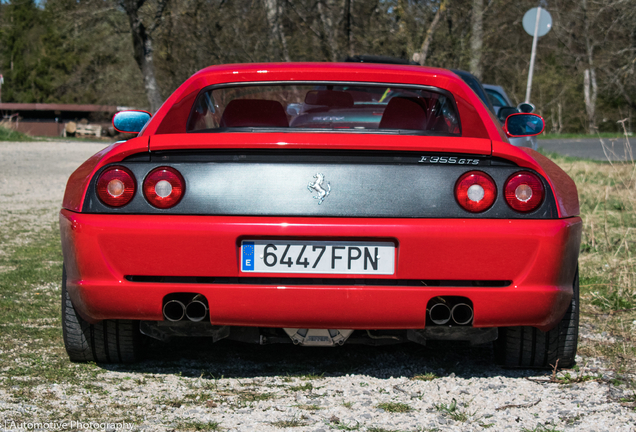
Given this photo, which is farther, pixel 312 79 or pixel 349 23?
pixel 349 23

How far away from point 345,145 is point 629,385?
62.5 inches

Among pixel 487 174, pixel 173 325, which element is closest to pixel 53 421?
pixel 173 325

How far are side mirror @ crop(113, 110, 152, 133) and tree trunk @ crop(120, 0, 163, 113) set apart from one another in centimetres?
1526

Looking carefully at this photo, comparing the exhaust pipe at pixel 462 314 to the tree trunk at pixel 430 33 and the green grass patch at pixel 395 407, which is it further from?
the tree trunk at pixel 430 33

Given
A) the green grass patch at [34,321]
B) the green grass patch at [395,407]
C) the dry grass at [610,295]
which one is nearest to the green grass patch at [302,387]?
the green grass patch at [395,407]

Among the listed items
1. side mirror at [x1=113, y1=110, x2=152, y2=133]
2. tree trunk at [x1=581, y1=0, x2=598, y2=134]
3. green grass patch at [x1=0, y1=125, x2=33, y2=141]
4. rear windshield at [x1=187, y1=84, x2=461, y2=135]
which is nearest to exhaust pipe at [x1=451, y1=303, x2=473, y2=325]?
rear windshield at [x1=187, y1=84, x2=461, y2=135]

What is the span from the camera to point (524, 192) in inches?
109

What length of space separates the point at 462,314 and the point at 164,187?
122 cm

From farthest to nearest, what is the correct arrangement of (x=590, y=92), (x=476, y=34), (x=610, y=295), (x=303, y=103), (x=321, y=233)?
(x=590, y=92) → (x=476, y=34) → (x=610, y=295) → (x=303, y=103) → (x=321, y=233)

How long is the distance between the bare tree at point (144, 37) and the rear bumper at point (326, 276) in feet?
54.7

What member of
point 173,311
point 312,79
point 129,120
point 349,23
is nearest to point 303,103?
point 129,120

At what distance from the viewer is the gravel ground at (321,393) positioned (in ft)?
8.53

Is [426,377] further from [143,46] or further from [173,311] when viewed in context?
[143,46]

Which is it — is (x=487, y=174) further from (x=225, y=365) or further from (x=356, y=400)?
(x=225, y=365)
